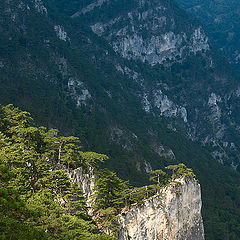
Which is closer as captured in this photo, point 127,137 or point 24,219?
point 24,219

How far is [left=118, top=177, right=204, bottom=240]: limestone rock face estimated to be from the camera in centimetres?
4009

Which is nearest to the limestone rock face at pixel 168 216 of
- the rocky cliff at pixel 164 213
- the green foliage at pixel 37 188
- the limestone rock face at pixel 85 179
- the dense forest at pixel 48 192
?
the rocky cliff at pixel 164 213

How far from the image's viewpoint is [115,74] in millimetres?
177125

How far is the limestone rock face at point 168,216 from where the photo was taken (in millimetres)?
40094

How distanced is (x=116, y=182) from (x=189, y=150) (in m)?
122

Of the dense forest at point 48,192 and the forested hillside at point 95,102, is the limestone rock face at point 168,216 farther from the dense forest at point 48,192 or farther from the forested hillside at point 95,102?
the forested hillside at point 95,102

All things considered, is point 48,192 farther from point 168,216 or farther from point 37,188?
point 168,216

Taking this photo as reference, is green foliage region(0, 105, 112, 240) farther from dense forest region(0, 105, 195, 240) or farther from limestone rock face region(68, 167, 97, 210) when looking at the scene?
limestone rock face region(68, 167, 97, 210)

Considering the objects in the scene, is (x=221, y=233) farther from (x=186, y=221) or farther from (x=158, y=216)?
(x=158, y=216)

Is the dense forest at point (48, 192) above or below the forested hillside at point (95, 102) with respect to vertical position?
below

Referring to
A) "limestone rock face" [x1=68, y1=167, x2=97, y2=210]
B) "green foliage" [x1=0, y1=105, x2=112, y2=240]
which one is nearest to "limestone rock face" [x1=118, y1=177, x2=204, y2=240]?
"limestone rock face" [x1=68, y1=167, x2=97, y2=210]

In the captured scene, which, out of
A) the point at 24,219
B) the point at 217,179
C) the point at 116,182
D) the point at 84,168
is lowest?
the point at 24,219

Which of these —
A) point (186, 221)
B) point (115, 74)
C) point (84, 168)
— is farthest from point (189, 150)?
point (84, 168)

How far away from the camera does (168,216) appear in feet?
149
